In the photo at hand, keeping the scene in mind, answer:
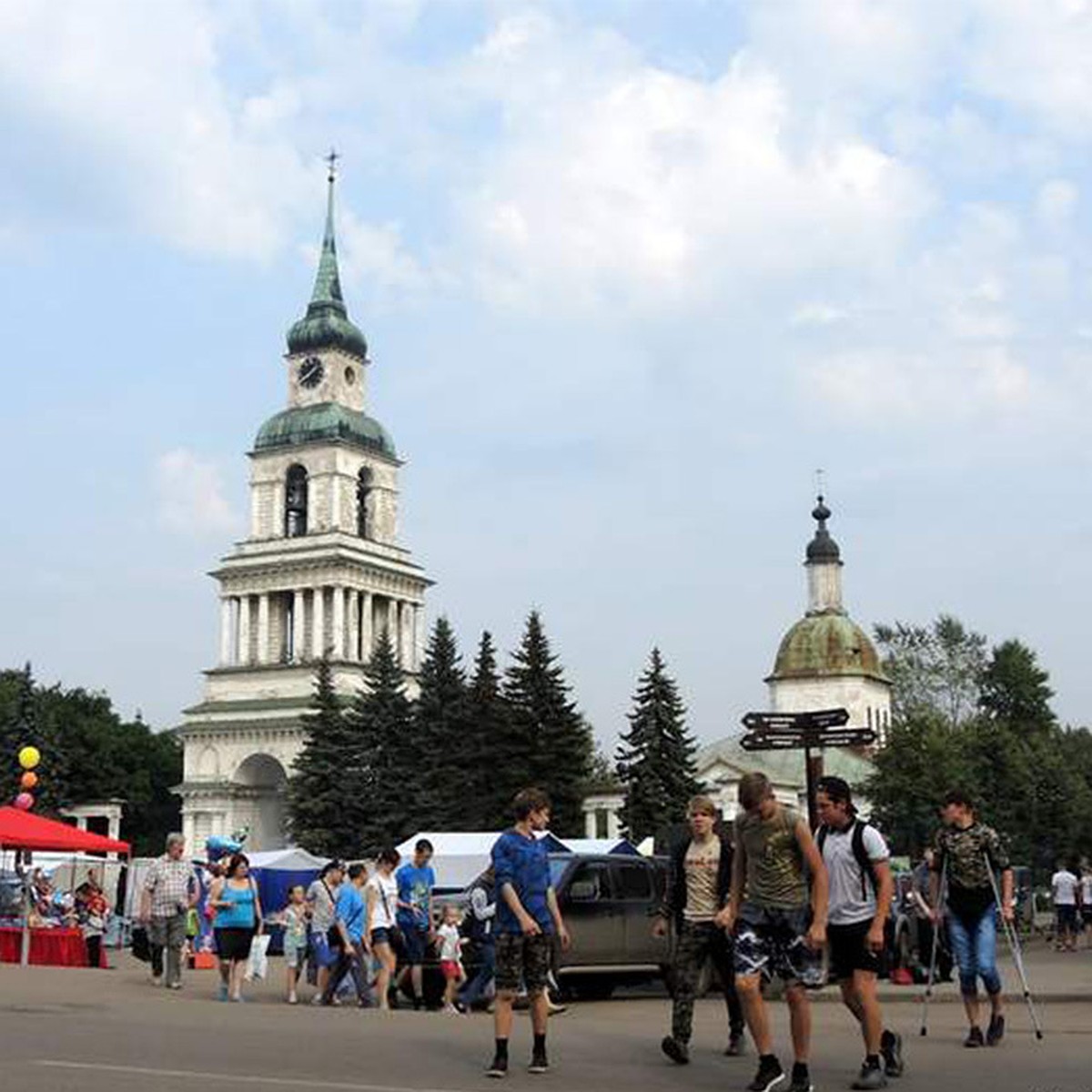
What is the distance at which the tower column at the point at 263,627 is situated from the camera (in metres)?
80.7

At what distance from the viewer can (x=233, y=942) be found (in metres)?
17.1

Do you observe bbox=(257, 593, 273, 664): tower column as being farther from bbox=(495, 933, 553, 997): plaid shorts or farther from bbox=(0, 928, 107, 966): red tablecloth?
bbox=(495, 933, 553, 997): plaid shorts

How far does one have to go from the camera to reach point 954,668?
8081 centimetres

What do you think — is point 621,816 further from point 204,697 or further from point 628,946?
point 628,946

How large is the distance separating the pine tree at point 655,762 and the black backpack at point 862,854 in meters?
51.8

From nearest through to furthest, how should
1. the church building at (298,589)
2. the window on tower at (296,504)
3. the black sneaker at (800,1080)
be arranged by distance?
the black sneaker at (800,1080), the church building at (298,589), the window on tower at (296,504)

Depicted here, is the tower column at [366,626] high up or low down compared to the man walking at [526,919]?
up

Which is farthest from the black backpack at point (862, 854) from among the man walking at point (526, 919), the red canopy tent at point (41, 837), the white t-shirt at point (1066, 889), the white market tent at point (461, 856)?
the white market tent at point (461, 856)

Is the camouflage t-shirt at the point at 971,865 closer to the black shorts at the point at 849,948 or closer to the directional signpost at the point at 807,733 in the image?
the black shorts at the point at 849,948

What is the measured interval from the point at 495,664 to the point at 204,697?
23.9m

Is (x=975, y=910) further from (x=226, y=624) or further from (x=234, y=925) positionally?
(x=226, y=624)

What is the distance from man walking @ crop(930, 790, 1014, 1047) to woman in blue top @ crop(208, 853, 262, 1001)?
8.59m

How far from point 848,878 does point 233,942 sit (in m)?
9.49

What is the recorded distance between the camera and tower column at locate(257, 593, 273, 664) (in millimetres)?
80688
